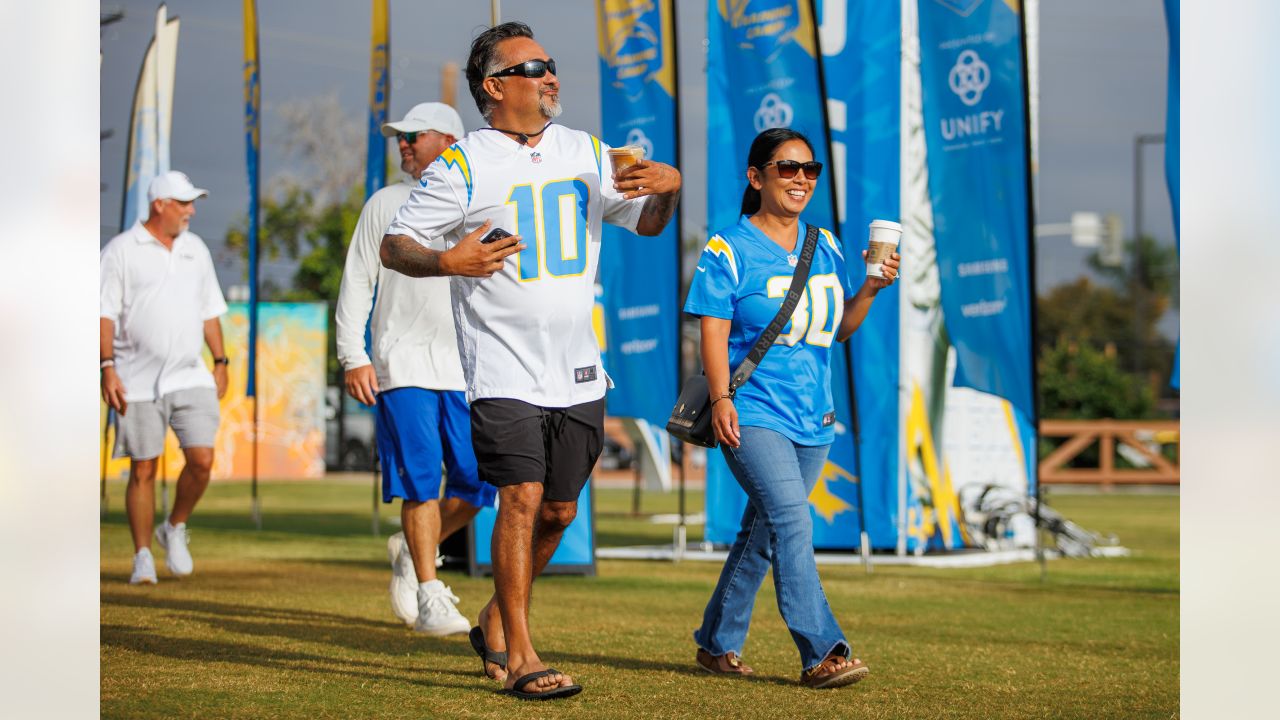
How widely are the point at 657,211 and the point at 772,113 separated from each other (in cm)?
661

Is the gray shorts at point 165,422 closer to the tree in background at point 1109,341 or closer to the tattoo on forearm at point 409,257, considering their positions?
the tattoo on forearm at point 409,257

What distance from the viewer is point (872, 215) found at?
12109mm

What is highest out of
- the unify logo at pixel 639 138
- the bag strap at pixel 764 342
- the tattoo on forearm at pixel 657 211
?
the unify logo at pixel 639 138

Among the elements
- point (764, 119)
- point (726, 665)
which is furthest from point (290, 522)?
point (726, 665)

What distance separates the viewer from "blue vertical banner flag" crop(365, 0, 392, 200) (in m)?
11.7

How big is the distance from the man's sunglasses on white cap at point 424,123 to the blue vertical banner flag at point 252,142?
6.12 m

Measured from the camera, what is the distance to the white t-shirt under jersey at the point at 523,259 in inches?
201

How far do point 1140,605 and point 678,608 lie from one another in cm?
258

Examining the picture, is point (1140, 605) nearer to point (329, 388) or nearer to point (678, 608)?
point (678, 608)

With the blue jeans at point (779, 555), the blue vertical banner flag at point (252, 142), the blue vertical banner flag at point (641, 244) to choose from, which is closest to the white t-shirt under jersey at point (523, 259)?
the blue jeans at point (779, 555)

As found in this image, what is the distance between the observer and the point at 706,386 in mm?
5602

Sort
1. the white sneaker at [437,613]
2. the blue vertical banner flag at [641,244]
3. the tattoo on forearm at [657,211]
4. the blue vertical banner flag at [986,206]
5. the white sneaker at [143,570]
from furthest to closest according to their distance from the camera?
the blue vertical banner flag at [641,244] < the blue vertical banner flag at [986,206] < the white sneaker at [143,570] < the white sneaker at [437,613] < the tattoo on forearm at [657,211]

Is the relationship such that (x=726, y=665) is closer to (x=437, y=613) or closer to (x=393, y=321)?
(x=437, y=613)
